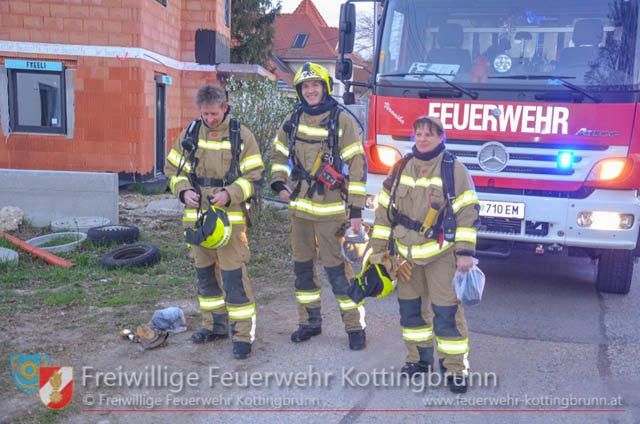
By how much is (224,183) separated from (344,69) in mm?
2663

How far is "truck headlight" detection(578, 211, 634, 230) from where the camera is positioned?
5.50 m

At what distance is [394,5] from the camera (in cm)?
626

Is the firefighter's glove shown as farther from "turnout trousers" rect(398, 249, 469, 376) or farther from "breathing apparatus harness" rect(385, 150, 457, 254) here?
"breathing apparatus harness" rect(385, 150, 457, 254)

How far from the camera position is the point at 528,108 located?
221 inches

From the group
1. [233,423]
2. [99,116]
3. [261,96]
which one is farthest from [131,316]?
[99,116]

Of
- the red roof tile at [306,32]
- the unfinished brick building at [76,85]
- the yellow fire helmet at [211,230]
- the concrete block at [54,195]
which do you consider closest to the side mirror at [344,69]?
the yellow fire helmet at [211,230]

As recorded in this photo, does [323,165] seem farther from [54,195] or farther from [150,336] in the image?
[54,195]

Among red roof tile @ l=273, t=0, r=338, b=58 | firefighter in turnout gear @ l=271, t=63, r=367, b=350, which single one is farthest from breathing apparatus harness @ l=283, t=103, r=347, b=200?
red roof tile @ l=273, t=0, r=338, b=58

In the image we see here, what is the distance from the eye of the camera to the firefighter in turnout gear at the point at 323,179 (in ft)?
15.2

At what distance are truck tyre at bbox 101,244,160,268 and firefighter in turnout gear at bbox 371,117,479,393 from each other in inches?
139

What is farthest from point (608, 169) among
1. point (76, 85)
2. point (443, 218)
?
point (76, 85)

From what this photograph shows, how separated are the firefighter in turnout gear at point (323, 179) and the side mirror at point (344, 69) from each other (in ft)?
6.20

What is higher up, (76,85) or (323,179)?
(76,85)

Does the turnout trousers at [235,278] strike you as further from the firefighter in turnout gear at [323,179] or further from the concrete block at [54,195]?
the concrete block at [54,195]
